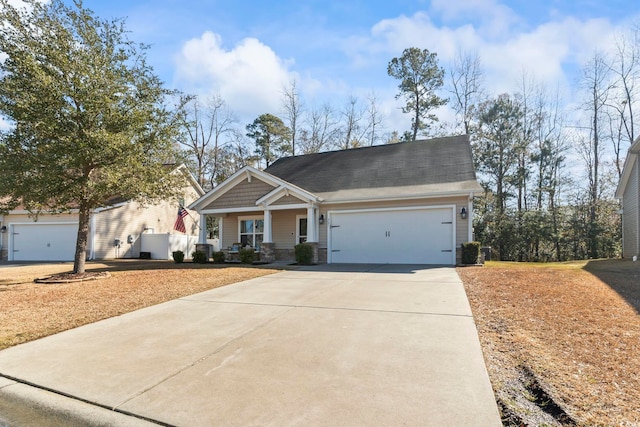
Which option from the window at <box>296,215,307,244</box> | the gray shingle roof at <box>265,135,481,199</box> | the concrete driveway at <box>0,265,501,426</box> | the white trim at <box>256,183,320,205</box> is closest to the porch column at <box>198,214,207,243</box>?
the white trim at <box>256,183,320,205</box>

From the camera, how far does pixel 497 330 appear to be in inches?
181

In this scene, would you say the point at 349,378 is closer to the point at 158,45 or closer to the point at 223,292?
the point at 223,292

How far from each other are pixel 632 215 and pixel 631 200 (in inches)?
29.3

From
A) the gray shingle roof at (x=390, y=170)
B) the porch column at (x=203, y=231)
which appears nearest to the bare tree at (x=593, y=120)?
the gray shingle roof at (x=390, y=170)

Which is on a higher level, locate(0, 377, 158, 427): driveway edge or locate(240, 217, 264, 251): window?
locate(240, 217, 264, 251): window

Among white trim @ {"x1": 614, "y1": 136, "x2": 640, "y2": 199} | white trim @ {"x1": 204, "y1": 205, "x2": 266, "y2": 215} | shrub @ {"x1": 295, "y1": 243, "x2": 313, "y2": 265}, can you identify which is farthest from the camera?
white trim @ {"x1": 204, "y1": 205, "x2": 266, "y2": 215}

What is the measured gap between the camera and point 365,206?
1409 cm

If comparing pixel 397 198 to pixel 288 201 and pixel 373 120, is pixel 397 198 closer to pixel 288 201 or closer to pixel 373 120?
pixel 288 201

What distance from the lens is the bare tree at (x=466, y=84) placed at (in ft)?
87.6

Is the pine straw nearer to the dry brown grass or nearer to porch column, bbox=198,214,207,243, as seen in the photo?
the dry brown grass

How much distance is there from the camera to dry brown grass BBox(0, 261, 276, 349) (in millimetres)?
5285

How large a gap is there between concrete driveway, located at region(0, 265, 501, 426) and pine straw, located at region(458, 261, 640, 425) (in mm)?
265

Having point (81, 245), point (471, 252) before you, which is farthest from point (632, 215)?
point (81, 245)

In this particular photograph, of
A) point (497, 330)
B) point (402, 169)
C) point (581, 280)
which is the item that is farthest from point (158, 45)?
point (581, 280)
